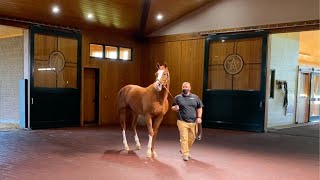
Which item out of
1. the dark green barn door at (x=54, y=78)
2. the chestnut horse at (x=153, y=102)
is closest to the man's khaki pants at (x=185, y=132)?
the chestnut horse at (x=153, y=102)

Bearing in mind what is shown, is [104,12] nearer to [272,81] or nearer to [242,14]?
[242,14]

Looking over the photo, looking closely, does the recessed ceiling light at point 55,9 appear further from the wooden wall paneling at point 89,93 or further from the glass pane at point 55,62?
the wooden wall paneling at point 89,93

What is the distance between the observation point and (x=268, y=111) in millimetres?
11055

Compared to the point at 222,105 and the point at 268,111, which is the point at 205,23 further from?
the point at 268,111

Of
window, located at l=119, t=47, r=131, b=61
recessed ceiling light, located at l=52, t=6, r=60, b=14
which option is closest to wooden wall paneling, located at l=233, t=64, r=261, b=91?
window, located at l=119, t=47, r=131, b=61

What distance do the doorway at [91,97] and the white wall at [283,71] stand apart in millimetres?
5879

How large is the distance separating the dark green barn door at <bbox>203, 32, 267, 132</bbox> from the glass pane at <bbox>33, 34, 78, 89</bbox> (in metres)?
4.42


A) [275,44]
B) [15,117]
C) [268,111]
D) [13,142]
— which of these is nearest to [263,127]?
[268,111]

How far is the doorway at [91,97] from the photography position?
1148 centimetres

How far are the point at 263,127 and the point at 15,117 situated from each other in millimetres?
7890

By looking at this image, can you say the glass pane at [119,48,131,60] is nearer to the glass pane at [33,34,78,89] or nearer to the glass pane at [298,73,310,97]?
the glass pane at [33,34,78,89]

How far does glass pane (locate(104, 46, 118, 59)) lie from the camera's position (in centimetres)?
1190

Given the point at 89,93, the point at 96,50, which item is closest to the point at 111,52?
the point at 96,50

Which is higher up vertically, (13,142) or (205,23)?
(205,23)
